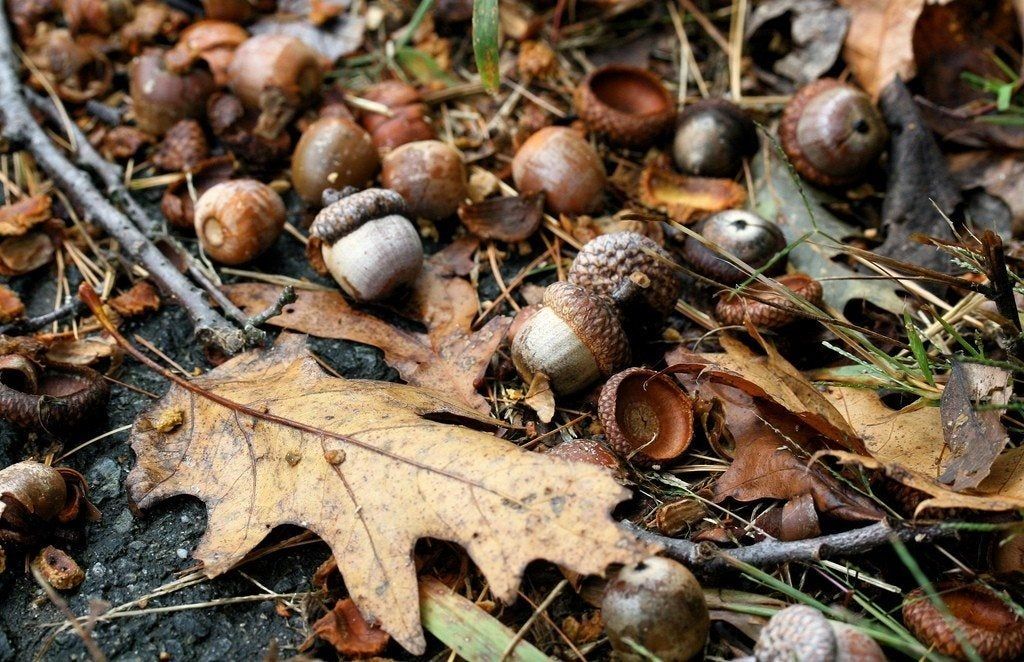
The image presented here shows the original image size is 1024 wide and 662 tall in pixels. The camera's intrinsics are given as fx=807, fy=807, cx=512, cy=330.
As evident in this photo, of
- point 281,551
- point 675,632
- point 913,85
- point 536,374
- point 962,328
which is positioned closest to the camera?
point 675,632

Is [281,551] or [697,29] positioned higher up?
[697,29]

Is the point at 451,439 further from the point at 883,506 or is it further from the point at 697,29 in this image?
the point at 697,29

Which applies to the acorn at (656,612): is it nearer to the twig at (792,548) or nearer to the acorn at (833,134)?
the twig at (792,548)

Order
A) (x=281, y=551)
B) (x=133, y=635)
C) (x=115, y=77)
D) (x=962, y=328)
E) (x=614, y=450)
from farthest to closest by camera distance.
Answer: (x=115, y=77)
(x=962, y=328)
(x=614, y=450)
(x=281, y=551)
(x=133, y=635)

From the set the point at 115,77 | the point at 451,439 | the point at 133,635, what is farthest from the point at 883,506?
the point at 115,77

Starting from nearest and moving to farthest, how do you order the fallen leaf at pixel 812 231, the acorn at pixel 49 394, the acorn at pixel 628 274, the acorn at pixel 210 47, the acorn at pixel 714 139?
the acorn at pixel 49 394
the acorn at pixel 628 274
the fallen leaf at pixel 812 231
the acorn at pixel 714 139
the acorn at pixel 210 47

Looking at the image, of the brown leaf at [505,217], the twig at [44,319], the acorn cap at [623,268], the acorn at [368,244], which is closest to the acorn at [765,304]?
the acorn cap at [623,268]

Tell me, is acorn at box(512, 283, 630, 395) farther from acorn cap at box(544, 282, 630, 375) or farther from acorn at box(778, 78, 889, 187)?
acorn at box(778, 78, 889, 187)

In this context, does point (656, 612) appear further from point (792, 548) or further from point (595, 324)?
point (595, 324)
